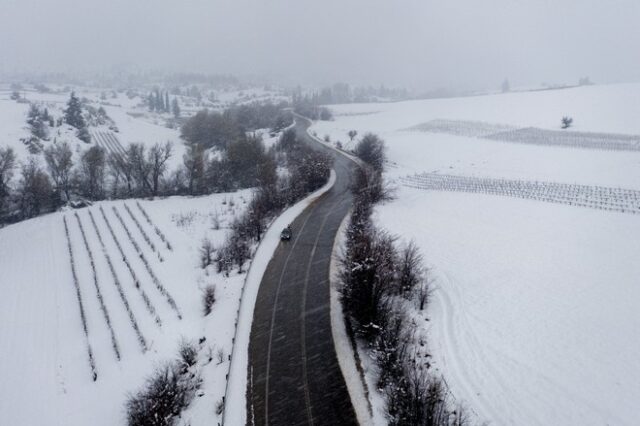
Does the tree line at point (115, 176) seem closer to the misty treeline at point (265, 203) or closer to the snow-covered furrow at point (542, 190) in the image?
the misty treeline at point (265, 203)

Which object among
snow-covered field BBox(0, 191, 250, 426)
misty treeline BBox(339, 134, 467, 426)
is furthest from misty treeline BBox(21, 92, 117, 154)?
misty treeline BBox(339, 134, 467, 426)

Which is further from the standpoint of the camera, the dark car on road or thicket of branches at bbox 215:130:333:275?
the dark car on road

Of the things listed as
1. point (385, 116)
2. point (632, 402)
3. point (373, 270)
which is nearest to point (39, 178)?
point (373, 270)

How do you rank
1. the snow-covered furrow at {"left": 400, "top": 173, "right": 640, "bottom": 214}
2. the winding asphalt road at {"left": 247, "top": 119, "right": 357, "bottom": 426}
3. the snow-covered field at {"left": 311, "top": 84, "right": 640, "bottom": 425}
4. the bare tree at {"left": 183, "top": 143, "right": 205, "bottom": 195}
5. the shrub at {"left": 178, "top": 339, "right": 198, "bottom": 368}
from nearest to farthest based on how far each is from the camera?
the winding asphalt road at {"left": 247, "top": 119, "right": 357, "bottom": 426}
the snow-covered field at {"left": 311, "top": 84, "right": 640, "bottom": 425}
the shrub at {"left": 178, "top": 339, "right": 198, "bottom": 368}
the snow-covered furrow at {"left": 400, "top": 173, "right": 640, "bottom": 214}
the bare tree at {"left": 183, "top": 143, "right": 205, "bottom": 195}

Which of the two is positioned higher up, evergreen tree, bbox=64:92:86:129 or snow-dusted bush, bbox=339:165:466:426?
evergreen tree, bbox=64:92:86:129

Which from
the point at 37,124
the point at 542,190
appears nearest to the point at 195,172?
the point at 37,124

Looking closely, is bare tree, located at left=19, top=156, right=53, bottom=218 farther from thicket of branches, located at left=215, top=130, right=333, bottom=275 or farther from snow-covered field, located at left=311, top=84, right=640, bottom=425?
snow-covered field, located at left=311, top=84, right=640, bottom=425
